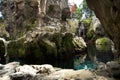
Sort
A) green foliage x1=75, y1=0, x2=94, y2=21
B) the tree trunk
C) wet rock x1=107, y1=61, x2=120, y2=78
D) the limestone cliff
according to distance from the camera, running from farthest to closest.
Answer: green foliage x1=75, y1=0, x2=94, y2=21 → the limestone cliff → wet rock x1=107, y1=61, x2=120, y2=78 → the tree trunk

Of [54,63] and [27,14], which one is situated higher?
[27,14]

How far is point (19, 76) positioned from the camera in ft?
29.5

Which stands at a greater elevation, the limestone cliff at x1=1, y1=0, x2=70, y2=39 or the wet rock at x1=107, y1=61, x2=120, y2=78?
the limestone cliff at x1=1, y1=0, x2=70, y2=39

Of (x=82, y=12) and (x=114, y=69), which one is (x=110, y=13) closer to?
(x=114, y=69)

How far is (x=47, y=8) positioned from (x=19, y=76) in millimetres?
22633

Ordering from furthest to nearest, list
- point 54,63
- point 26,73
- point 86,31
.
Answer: point 86,31 → point 54,63 → point 26,73

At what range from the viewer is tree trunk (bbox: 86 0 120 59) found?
7520 millimetres

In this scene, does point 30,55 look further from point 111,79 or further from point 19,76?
point 111,79

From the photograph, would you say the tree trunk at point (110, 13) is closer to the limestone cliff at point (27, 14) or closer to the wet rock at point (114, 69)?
the wet rock at point (114, 69)

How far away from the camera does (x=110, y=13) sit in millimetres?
8008

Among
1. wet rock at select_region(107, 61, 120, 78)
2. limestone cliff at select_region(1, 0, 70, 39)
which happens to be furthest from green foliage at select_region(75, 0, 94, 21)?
wet rock at select_region(107, 61, 120, 78)

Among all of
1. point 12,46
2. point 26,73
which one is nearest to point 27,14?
point 12,46

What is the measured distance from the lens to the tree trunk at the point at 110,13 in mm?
7520

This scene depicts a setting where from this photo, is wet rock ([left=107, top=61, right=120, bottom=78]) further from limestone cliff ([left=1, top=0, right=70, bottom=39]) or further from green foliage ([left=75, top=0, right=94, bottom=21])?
green foliage ([left=75, top=0, right=94, bottom=21])
